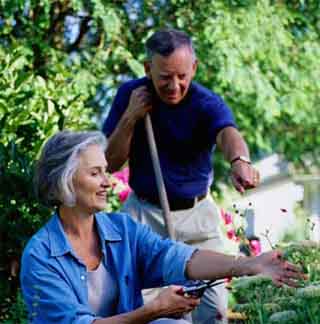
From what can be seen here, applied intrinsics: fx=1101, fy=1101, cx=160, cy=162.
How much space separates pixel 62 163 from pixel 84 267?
1.23 feet

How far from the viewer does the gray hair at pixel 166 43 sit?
4434 mm

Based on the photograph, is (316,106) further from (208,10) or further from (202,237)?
(202,237)

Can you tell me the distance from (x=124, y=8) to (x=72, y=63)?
76 centimetres

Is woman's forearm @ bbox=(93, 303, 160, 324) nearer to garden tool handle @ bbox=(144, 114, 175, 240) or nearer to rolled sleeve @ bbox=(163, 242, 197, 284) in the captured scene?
rolled sleeve @ bbox=(163, 242, 197, 284)

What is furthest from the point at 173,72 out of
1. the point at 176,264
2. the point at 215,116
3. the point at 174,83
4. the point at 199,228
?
the point at 176,264

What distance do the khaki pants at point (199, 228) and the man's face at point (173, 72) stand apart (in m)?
0.54

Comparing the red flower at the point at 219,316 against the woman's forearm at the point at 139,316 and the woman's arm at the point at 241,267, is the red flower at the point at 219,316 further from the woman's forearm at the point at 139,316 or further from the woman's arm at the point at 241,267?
the woman's forearm at the point at 139,316

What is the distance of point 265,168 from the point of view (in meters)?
23.8

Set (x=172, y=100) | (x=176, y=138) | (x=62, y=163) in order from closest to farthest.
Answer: (x=62, y=163) → (x=172, y=100) → (x=176, y=138)

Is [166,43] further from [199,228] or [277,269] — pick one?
[277,269]

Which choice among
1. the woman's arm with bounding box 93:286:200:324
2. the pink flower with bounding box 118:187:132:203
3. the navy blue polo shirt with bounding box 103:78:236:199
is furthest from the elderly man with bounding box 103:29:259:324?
the pink flower with bounding box 118:187:132:203

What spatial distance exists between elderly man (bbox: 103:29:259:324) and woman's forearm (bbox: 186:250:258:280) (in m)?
0.68

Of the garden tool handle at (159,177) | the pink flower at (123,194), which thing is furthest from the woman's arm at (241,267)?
the pink flower at (123,194)

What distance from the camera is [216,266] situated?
12.4 feet
